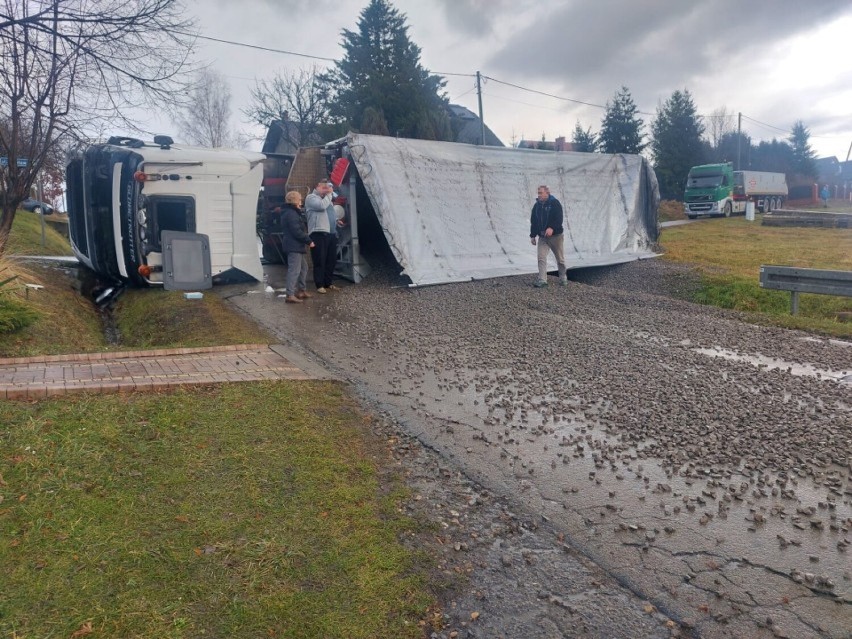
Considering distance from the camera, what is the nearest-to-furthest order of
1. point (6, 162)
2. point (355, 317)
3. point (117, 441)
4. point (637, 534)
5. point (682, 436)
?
point (637, 534)
point (117, 441)
point (682, 436)
point (355, 317)
point (6, 162)

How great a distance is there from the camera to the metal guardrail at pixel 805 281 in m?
10.8

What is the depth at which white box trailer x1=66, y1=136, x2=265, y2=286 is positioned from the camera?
11.8 metres

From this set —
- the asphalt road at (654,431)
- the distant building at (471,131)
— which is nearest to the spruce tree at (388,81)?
the distant building at (471,131)

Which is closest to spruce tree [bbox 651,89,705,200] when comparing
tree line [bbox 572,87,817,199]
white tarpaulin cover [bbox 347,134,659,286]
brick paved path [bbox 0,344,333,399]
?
tree line [bbox 572,87,817,199]

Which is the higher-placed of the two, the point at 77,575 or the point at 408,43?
the point at 408,43

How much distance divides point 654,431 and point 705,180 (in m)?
38.3

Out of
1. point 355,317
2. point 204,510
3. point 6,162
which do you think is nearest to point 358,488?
point 204,510

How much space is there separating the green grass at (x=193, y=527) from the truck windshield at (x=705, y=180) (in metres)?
39.1

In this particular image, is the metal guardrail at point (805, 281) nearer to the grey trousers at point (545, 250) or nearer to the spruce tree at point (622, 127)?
the grey trousers at point (545, 250)

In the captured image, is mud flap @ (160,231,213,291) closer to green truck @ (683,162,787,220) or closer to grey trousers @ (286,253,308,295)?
grey trousers @ (286,253,308,295)

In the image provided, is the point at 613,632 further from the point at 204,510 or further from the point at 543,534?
the point at 204,510

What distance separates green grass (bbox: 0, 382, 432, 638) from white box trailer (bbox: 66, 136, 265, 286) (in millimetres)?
7107

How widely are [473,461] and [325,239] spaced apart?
8019 millimetres

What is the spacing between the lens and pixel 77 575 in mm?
3244
